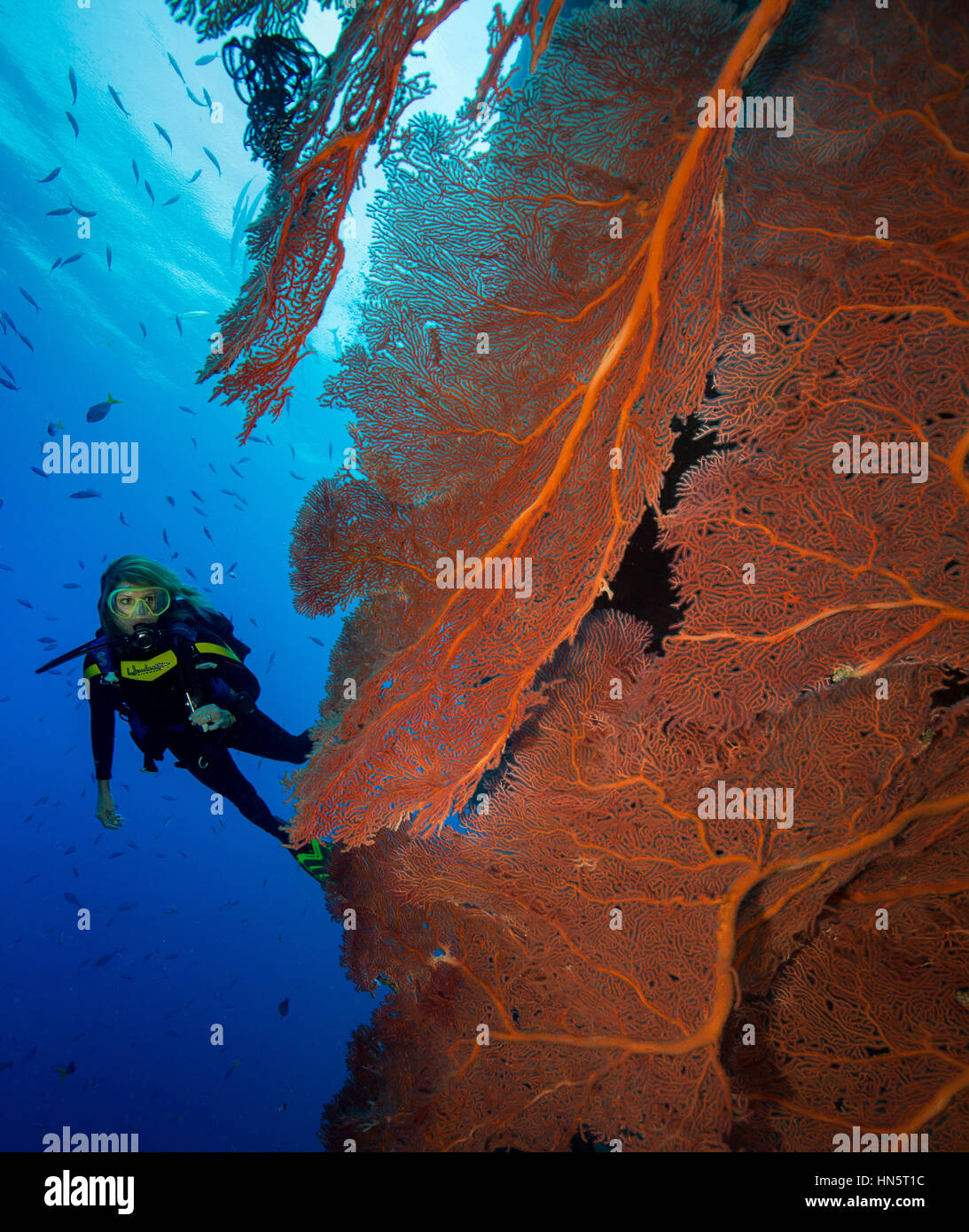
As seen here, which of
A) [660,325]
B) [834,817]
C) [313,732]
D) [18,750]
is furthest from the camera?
[18,750]

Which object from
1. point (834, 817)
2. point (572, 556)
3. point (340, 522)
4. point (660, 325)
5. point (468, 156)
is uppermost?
point (468, 156)

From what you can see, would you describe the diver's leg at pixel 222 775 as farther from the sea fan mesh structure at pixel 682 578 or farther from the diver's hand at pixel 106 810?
the sea fan mesh structure at pixel 682 578

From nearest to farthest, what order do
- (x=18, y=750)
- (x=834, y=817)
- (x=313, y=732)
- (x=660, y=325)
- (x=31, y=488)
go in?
(x=660, y=325) → (x=834, y=817) → (x=313, y=732) → (x=31, y=488) → (x=18, y=750)

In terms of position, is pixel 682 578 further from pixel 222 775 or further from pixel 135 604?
pixel 222 775

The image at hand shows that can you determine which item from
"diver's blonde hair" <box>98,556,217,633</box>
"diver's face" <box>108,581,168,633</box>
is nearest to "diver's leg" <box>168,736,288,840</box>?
"diver's face" <box>108,581,168,633</box>

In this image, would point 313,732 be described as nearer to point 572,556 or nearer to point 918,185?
point 572,556

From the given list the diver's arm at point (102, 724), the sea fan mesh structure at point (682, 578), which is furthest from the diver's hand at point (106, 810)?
the sea fan mesh structure at point (682, 578)

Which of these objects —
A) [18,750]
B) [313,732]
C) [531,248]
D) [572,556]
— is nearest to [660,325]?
[531,248]
